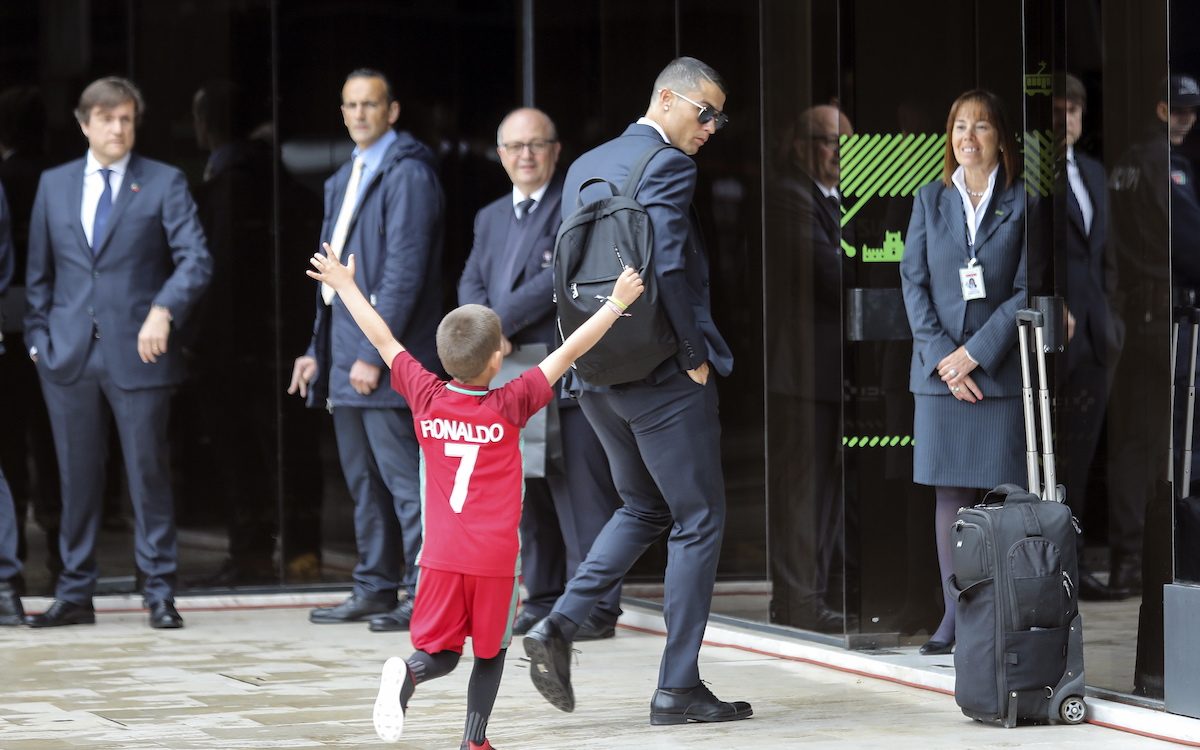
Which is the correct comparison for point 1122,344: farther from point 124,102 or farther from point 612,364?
point 124,102

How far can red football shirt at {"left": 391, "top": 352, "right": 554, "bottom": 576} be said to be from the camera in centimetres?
479

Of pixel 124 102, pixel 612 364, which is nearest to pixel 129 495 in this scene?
pixel 124 102

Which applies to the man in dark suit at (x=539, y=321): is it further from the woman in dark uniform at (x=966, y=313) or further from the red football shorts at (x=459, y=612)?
the red football shorts at (x=459, y=612)

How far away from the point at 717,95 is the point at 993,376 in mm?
1406

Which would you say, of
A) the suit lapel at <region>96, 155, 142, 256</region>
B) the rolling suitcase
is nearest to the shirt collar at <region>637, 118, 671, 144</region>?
the rolling suitcase

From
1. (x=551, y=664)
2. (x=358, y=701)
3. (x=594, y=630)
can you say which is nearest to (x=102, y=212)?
(x=594, y=630)

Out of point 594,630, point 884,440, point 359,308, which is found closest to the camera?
point 359,308

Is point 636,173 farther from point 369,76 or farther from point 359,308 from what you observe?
point 369,76

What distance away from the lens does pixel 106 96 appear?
24.7 ft

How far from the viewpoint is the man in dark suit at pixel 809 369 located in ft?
21.5

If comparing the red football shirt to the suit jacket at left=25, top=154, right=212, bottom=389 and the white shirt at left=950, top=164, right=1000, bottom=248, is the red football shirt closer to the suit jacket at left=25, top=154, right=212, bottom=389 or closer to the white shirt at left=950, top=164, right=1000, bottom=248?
the white shirt at left=950, top=164, right=1000, bottom=248

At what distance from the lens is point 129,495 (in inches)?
321

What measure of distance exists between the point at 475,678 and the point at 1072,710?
5.57 ft

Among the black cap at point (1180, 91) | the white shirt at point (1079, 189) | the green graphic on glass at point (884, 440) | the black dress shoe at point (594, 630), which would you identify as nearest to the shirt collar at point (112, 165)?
the black dress shoe at point (594, 630)
